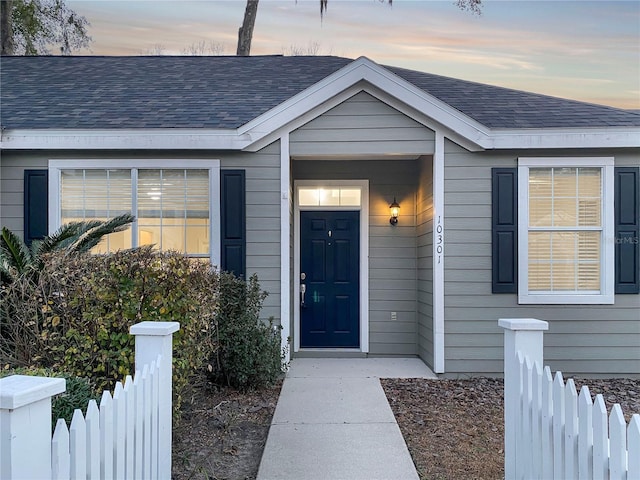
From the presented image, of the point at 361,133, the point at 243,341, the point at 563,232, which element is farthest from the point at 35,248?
the point at 563,232

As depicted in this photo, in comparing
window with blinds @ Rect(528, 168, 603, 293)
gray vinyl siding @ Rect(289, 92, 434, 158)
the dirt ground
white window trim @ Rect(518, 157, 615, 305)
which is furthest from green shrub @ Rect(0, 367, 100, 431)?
window with blinds @ Rect(528, 168, 603, 293)

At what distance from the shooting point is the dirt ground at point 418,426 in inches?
141

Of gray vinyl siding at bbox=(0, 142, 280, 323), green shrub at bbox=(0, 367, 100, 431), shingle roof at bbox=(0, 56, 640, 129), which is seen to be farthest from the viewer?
shingle roof at bbox=(0, 56, 640, 129)

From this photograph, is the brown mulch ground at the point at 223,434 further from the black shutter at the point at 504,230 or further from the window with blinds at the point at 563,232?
the window with blinds at the point at 563,232

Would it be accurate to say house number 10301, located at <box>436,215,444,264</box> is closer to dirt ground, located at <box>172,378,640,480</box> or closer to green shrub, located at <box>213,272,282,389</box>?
dirt ground, located at <box>172,378,640,480</box>

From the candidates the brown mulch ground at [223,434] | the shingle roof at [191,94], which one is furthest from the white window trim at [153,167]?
the brown mulch ground at [223,434]

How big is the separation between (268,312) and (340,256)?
5.31ft

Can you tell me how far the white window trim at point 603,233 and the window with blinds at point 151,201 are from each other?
3.86 meters

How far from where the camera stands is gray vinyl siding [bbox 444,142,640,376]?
6.12 metres

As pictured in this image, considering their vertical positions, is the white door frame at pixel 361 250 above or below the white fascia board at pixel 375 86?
below

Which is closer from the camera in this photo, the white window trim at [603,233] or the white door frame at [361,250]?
the white window trim at [603,233]

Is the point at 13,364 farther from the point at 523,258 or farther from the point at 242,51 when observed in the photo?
the point at 242,51

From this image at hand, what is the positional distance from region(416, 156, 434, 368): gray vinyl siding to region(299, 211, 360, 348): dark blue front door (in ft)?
2.90

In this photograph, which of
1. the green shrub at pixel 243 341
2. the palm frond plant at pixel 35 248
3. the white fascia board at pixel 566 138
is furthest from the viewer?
the white fascia board at pixel 566 138
